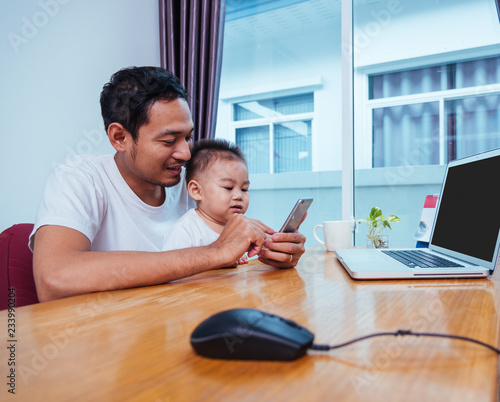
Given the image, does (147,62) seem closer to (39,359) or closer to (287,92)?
(287,92)

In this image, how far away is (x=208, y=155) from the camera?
1.55 metres

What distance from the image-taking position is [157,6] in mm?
2904

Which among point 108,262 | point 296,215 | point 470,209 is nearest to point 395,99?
point 470,209

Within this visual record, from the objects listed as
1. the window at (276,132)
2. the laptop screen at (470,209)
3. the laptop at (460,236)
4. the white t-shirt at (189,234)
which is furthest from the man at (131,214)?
the window at (276,132)

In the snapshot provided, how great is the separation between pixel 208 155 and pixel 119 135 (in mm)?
346

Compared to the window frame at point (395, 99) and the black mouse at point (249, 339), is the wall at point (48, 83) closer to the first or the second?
the window frame at point (395, 99)

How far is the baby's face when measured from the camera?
1.46 meters

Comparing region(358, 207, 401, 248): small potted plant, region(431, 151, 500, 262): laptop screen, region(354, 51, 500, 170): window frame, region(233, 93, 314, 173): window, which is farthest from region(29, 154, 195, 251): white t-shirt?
region(233, 93, 314, 173): window

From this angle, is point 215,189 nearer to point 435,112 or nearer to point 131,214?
point 131,214

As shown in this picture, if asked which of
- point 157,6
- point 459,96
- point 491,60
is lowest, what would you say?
point 459,96

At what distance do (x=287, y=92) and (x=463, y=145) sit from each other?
1.45m

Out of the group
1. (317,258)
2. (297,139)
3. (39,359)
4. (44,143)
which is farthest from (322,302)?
(297,139)

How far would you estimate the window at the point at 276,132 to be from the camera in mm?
3348

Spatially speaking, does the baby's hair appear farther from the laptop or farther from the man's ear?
the laptop
